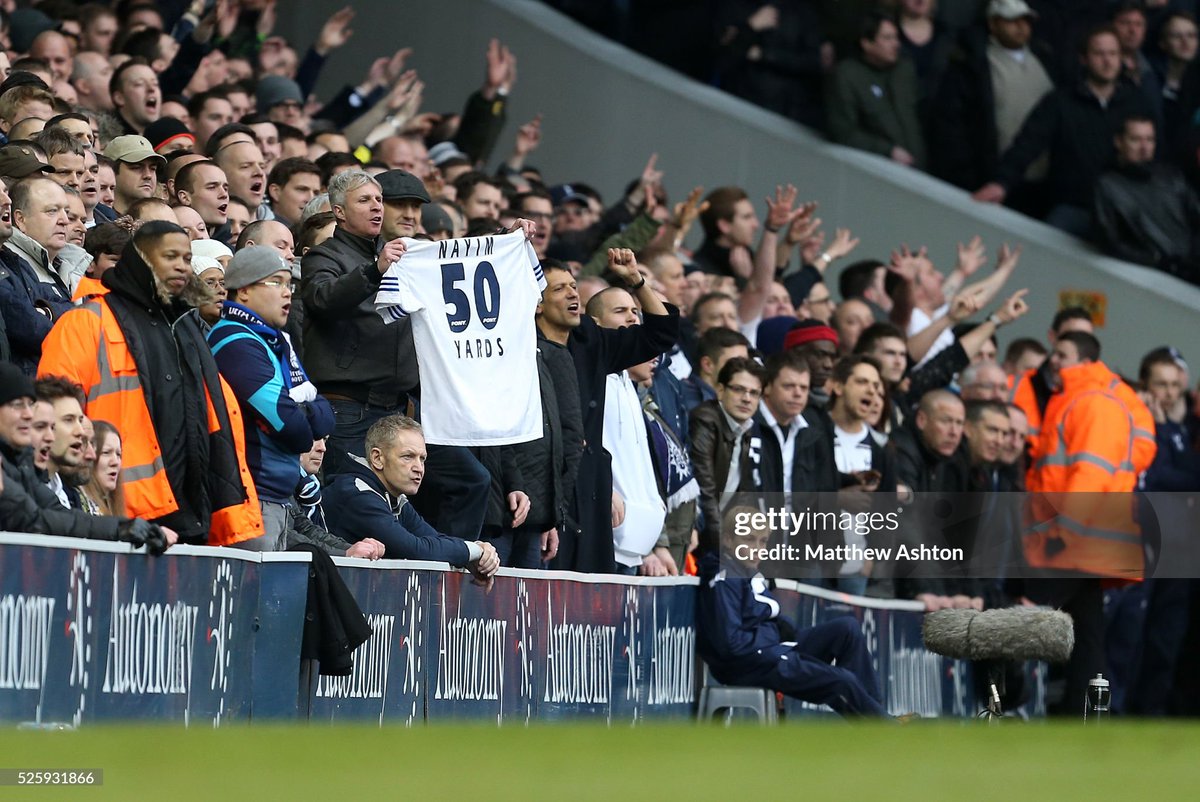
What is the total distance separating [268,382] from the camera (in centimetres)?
944

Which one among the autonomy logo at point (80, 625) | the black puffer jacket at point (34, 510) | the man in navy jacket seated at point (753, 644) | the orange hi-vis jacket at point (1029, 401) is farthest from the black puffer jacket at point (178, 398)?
the orange hi-vis jacket at point (1029, 401)

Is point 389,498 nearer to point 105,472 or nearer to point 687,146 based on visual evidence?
point 105,472

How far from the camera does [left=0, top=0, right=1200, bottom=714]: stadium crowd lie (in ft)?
29.4

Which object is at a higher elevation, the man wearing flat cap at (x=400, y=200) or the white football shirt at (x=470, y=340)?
the man wearing flat cap at (x=400, y=200)

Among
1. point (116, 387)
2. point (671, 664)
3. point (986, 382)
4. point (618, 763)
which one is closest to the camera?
point (618, 763)

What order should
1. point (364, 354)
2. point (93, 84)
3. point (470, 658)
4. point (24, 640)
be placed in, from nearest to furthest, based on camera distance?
1. point (24, 640)
2. point (470, 658)
3. point (364, 354)
4. point (93, 84)

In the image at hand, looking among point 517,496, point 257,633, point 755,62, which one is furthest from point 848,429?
point 755,62

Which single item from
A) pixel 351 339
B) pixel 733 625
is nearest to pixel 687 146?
pixel 733 625

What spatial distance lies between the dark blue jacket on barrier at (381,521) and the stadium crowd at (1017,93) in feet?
31.4

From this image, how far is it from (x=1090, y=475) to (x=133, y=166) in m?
6.20

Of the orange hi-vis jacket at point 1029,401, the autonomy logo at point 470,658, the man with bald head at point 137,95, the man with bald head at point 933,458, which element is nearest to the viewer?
the autonomy logo at point 470,658

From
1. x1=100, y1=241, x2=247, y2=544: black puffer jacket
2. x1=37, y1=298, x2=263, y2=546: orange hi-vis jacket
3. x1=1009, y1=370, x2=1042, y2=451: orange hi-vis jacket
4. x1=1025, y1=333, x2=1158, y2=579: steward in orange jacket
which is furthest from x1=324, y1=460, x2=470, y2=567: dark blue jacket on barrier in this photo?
x1=1009, y1=370, x2=1042, y2=451: orange hi-vis jacket

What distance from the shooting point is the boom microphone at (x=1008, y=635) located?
10.4 meters

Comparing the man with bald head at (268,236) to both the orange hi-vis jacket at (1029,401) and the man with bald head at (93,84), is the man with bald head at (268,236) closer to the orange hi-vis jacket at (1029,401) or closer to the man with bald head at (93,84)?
A: the man with bald head at (93,84)
